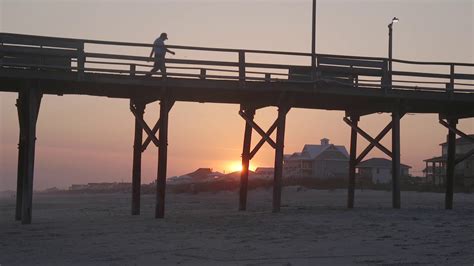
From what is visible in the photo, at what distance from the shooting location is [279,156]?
65.1 ft

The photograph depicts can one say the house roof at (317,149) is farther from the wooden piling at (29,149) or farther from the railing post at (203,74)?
the wooden piling at (29,149)

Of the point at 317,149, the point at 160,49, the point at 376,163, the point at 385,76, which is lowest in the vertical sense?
the point at 376,163

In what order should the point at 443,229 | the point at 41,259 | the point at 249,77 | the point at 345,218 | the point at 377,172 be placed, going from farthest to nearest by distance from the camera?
1. the point at 377,172
2. the point at 249,77
3. the point at 345,218
4. the point at 443,229
5. the point at 41,259

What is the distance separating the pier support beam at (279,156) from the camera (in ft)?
65.0

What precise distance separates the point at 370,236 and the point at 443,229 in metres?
1.91

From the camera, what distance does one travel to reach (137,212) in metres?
21.0

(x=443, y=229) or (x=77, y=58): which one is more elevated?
(x=77, y=58)

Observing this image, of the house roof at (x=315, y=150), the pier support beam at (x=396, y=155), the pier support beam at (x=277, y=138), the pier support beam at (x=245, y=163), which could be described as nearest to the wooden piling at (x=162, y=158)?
the pier support beam at (x=277, y=138)

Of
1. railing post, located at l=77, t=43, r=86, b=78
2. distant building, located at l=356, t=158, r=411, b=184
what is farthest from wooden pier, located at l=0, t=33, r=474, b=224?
distant building, located at l=356, t=158, r=411, b=184

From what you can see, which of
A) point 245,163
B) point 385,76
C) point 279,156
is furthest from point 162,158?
point 385,76

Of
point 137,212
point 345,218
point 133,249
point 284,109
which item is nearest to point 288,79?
point 284,109

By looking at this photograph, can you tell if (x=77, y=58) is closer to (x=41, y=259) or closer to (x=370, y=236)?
(x=41, y=259)

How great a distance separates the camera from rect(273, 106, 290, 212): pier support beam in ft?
65.0

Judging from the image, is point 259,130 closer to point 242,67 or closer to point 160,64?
point 242,67
